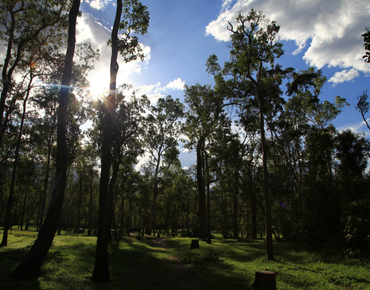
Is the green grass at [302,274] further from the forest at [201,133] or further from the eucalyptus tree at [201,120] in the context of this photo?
the eucalyptus tree at [201,120]

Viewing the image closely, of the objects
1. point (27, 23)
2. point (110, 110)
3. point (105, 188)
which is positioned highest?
point (27, 23)

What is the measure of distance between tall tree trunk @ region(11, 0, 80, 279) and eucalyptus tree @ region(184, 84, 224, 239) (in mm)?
13825

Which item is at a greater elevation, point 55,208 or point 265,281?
point 55,208

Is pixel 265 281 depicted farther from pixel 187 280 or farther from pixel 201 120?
pixel 201 120

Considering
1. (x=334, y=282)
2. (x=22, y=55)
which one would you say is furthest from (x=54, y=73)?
(x=334, y=282)

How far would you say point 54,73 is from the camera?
18344 millimetres

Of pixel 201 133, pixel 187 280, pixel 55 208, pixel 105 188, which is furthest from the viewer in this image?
pixel 201 133

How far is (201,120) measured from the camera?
2222 centimetres

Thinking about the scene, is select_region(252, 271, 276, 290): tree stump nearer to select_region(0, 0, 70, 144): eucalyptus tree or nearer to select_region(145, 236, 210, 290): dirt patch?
select_region(145, 236, 210, 290): dirt patch

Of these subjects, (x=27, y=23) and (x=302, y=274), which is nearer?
(x=302, y=274)

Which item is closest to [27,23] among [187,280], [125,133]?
[125,133]

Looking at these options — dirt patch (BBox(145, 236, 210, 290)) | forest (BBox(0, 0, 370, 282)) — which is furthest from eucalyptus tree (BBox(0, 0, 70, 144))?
dirt patch (BBox(145, 236, 210, 290))

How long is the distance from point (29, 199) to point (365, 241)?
69.7 m

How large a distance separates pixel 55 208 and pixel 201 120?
16.2 meters
